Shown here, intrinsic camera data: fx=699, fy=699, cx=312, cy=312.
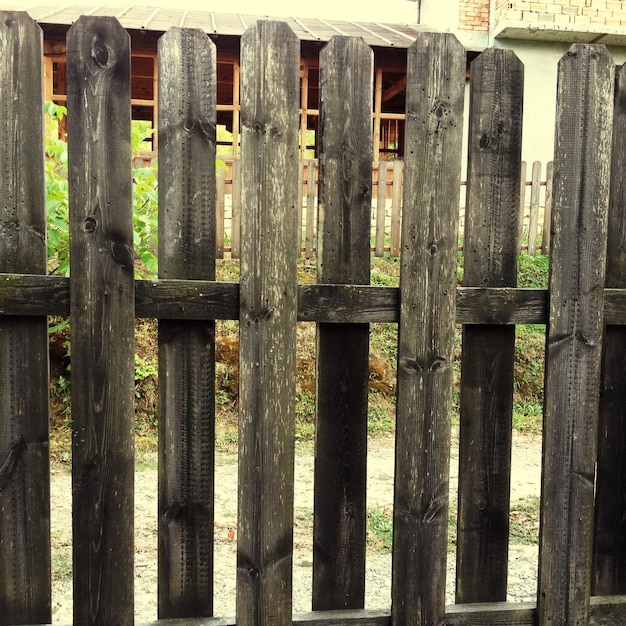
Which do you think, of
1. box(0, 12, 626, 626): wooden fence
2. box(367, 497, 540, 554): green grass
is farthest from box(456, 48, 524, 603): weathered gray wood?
box(367, 497, 540, 554): green grass

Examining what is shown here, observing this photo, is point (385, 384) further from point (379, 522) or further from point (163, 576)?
point (163, 576)

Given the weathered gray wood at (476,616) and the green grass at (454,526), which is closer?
the weathered gray wood at (476,616)

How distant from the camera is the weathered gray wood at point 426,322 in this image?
6.93 feet

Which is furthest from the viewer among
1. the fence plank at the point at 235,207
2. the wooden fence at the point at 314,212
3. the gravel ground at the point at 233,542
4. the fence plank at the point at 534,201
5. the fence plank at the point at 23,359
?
the fence plank at the point at 534,201

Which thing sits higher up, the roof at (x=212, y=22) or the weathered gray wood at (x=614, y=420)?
the roof at (x=212, y=22)

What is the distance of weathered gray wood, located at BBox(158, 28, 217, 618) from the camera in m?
2.00

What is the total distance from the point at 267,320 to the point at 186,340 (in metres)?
0.25

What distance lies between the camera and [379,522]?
169 inches

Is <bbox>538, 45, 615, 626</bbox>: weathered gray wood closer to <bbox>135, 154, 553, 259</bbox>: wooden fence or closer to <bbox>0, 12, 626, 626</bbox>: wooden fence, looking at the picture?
<bbox>0, 12, 626, 626</bbox>: wooden fence

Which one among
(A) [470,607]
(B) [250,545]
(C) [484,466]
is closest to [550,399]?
(C) [484,466]

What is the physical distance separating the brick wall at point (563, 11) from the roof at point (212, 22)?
1.97 m

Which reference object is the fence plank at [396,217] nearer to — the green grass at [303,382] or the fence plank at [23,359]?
the green grass at [303,382]

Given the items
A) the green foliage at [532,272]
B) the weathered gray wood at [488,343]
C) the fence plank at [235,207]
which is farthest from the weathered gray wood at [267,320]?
the green foliage at [532,272]

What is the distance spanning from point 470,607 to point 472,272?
42.9 inches
